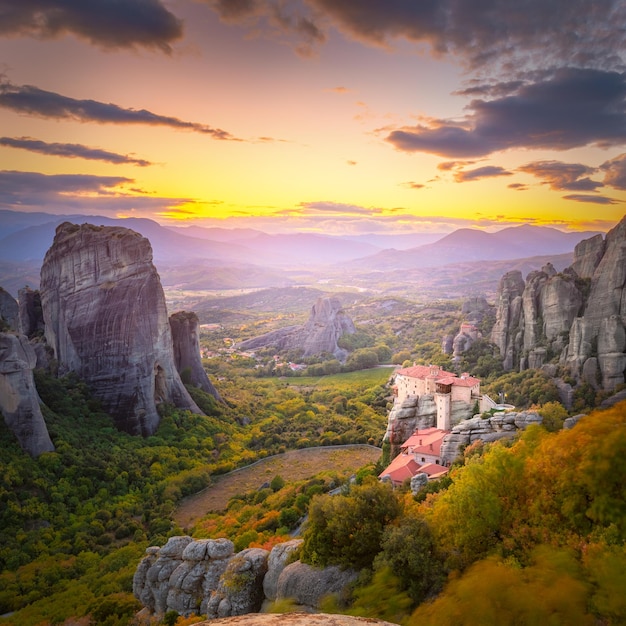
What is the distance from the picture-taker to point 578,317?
134 feet

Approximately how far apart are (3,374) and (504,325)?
48092 millimetres

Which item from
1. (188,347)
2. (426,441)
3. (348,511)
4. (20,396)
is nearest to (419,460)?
(426,441)

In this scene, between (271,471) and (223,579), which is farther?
(271,471)

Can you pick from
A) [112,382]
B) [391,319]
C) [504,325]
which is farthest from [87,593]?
[391,319]

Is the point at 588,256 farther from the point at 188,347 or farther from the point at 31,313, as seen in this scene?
the point at 31,313

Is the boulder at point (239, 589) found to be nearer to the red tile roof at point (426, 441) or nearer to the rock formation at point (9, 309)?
the red tile roof at point (426, 441)

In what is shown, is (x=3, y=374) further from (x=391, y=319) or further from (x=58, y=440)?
(x=391, y=319)

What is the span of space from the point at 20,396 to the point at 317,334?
2880 inches

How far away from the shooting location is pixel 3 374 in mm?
27922

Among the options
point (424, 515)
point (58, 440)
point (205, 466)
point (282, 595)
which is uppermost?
point (424, 515)

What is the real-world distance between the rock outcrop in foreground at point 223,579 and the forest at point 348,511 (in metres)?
0.67

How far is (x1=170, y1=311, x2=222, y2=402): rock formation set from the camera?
168 ft

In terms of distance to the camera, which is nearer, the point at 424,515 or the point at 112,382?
the point at 424,515

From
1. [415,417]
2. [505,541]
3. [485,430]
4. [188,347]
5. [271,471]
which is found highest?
[505,541]
